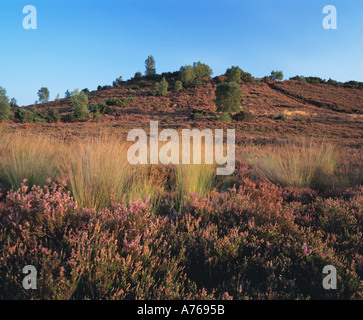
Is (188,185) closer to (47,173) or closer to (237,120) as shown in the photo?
(47,173)

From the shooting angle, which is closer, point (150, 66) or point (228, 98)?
point (228, 98)

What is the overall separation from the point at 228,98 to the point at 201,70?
36447 millimetres

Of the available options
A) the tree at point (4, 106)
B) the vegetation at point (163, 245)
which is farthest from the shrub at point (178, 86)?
the vegetation at point (163, 245)

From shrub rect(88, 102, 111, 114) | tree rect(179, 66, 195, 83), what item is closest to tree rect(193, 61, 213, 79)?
tree rect(179, 66, 195, 83)

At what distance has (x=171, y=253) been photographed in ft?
7.63

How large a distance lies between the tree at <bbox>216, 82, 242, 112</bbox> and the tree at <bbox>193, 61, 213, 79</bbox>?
31.8 m

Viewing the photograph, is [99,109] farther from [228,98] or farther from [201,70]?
[201,70]

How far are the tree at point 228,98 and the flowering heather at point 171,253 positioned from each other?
109 ft

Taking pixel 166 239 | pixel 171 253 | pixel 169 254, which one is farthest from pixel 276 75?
pixel 169 254

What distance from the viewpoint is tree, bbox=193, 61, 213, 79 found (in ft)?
214

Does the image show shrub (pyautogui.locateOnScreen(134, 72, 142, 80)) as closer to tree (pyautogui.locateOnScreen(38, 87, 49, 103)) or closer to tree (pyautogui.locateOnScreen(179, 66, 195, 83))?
tree (pyautogui.locateOnScreen(179, 66, 195, 83))

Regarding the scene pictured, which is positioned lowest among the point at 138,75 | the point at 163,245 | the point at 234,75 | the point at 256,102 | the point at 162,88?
the point at 163,245

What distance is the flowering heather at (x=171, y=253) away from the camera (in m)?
A: 1.79
